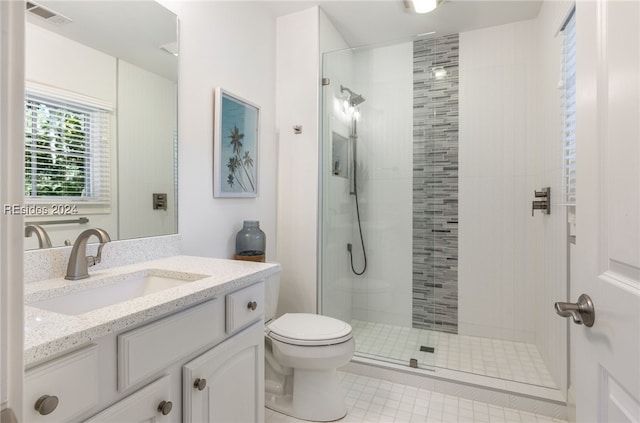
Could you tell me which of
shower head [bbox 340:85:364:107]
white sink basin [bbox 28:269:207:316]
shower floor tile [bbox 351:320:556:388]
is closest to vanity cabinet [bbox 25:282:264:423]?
white sink basin [bbox 28:269:207:316]

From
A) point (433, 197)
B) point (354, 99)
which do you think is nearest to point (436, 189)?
point (433, 197)

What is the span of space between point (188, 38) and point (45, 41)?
70 cm

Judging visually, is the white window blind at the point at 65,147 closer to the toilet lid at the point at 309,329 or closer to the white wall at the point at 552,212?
the toilet lid at the point at 309,329

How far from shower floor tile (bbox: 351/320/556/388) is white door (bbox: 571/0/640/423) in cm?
153

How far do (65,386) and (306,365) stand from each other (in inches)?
46.4

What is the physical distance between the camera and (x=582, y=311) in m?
0.71

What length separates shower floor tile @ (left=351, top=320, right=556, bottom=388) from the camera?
216 centimetres

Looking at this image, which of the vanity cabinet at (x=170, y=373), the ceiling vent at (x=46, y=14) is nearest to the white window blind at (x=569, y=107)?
the vanity cabinet at (x=170, y=373)

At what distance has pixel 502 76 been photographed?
2.63 metres

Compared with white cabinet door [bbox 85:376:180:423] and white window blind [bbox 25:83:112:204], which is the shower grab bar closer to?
white window blind [bbox 25:83:112:204]

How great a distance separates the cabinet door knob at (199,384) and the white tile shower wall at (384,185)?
173 cm

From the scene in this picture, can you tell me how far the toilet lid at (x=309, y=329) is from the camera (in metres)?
1.72

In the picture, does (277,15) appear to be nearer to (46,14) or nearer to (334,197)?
(334,197)

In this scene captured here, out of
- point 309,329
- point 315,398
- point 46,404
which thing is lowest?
point 315,398
